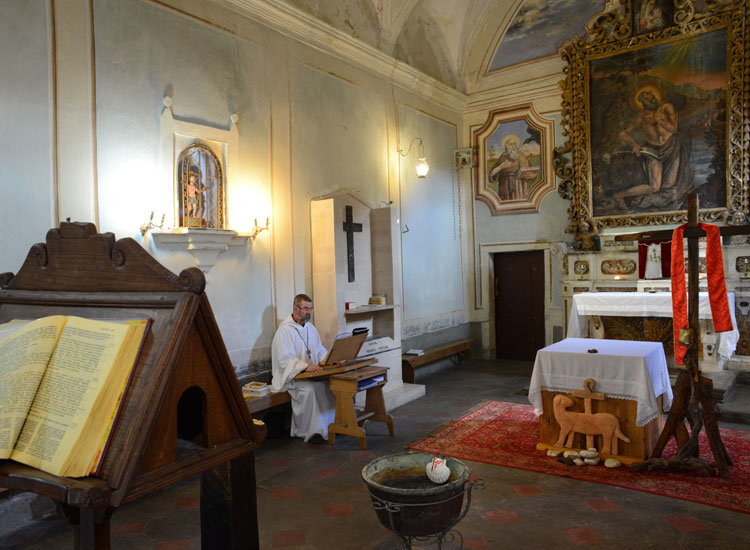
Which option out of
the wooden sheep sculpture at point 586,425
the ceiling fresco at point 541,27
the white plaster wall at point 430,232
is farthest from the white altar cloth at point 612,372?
the ceiling fresco at point 541,27

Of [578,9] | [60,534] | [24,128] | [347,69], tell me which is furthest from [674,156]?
[60,534]

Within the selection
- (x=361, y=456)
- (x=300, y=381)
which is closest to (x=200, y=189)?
(x=300, y=381)

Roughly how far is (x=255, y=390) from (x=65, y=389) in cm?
430

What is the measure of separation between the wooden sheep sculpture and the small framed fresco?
555cm

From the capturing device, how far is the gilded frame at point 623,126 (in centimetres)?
814

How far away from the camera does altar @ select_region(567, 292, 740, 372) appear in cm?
700

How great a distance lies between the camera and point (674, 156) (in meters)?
8.71

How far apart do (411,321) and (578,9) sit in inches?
234

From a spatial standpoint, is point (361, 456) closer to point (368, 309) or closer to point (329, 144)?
point (368, 309)

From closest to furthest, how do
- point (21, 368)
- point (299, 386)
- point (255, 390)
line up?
point (21, 368), point (255, 390), point (299, 386)

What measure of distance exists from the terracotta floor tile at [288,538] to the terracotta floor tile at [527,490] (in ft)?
5.74

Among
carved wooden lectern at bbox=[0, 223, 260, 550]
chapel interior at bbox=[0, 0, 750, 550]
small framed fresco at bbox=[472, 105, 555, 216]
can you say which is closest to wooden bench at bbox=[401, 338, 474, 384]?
chapel interior at bbox=[0, 0, 750, 550]

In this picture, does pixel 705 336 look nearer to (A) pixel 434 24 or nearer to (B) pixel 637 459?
(B) pixel 637 459

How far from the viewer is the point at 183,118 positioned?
5.46 metres
